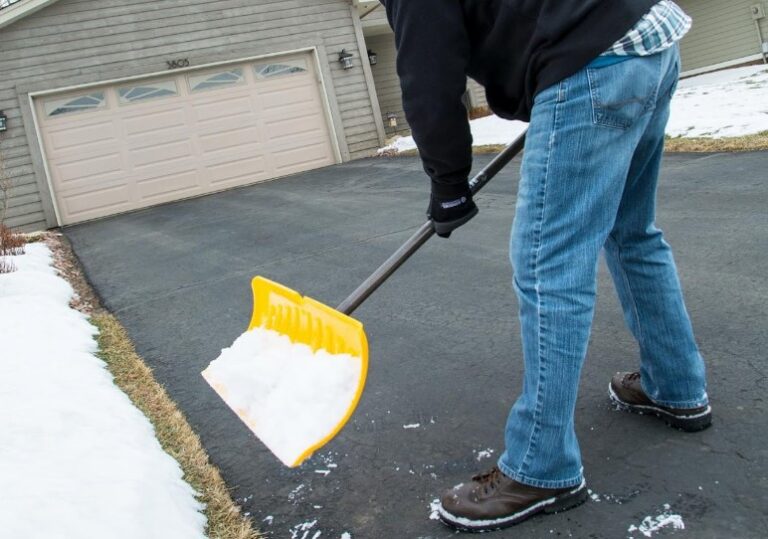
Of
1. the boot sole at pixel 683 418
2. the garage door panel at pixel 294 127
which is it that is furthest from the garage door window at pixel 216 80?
the boot sole at pixel 683 418

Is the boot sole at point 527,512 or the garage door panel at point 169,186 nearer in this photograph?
the boot sole at point 527,512

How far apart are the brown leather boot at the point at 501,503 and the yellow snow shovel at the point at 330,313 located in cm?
38

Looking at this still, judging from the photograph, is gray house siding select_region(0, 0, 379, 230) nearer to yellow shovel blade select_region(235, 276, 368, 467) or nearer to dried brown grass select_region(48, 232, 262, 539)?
dried brown grass select_region(48, 232, 262, 539)

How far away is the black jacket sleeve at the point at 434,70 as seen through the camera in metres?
1.71

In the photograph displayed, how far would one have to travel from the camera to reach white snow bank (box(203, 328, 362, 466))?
1847 mm


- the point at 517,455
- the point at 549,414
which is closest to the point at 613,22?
the point at 549,414

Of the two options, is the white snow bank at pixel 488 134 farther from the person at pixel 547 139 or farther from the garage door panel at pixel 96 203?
the person at pixel 547 139

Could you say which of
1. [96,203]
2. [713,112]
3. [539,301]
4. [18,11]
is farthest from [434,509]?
[18,11]

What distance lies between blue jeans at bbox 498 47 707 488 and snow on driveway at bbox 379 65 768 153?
6.94m

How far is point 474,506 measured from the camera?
73.5 inches

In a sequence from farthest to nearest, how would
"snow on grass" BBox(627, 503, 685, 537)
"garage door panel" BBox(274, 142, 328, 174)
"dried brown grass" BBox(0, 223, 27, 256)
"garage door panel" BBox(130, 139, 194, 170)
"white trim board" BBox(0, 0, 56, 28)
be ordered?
"garage door panel" BBox(274, 142, 328, 174) → "garage door panel" BBox(130, 139, 194, 170) → "white trim board" BBox(0, 0, 56, 28) → "dried brown grass" BBox(0, 223, 27, 256) → "snow on grass" BBox(627, 503, 685, 537)

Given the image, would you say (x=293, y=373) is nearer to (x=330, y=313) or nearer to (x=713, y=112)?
(x=330, y=313)

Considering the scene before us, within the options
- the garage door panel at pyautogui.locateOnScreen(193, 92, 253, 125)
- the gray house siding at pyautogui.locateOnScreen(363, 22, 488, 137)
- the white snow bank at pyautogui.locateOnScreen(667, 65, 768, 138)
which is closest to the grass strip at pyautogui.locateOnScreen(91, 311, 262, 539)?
the white snow bank at pyautogui.locateOnScreen(667, 65, 768, 138)

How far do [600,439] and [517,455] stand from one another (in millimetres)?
476
